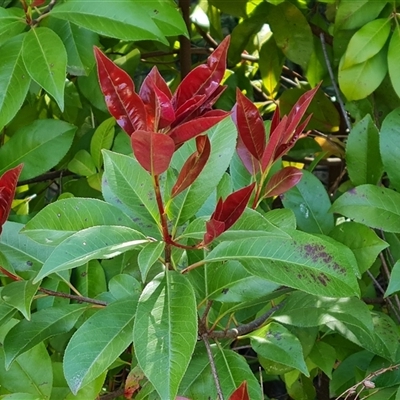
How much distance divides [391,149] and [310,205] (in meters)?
0.16

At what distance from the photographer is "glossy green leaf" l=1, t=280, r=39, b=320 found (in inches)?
28.8

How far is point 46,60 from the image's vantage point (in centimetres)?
91

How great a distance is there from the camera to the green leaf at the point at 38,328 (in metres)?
0.83

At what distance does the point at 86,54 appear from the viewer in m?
1.13

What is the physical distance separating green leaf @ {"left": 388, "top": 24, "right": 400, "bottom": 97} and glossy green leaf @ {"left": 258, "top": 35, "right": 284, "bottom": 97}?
447 mm

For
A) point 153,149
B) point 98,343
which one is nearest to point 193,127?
point 153,149

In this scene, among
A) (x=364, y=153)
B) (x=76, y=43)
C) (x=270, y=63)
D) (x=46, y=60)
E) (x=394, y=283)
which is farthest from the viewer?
(x=270, y=63)

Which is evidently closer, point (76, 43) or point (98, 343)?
point (98, 343)

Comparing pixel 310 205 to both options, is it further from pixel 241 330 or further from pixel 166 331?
pixel 166 331

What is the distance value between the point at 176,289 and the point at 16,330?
0.90 ft

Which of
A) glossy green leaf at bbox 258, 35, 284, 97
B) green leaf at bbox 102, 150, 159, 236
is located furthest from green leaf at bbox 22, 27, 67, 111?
glossy green leaf at bbox 258, 35, 284, 97

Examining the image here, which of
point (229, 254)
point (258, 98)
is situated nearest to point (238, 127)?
point (229, 254)

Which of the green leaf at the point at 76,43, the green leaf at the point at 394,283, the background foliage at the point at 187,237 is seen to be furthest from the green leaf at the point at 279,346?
the green leaf at the point at 76,43

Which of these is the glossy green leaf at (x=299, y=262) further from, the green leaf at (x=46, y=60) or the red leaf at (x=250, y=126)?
the green leaf at (x=46, y=60)
